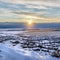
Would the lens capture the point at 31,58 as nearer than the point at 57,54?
Yes

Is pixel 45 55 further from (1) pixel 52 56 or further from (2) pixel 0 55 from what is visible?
(2) pixel 0 55

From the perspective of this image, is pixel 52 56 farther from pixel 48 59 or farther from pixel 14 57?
pixel 14 57

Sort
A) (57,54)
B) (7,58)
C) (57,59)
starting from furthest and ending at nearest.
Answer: (57,54) → (57,59) → (7,58)

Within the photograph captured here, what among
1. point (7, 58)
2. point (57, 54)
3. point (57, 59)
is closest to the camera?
point (7, 58)

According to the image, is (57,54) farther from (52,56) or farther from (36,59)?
(36,59)

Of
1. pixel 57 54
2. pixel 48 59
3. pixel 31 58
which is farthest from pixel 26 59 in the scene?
pixel 57 54

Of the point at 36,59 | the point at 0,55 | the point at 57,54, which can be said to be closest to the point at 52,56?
the point at 57,54

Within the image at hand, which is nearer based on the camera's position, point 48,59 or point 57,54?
point 48,59
